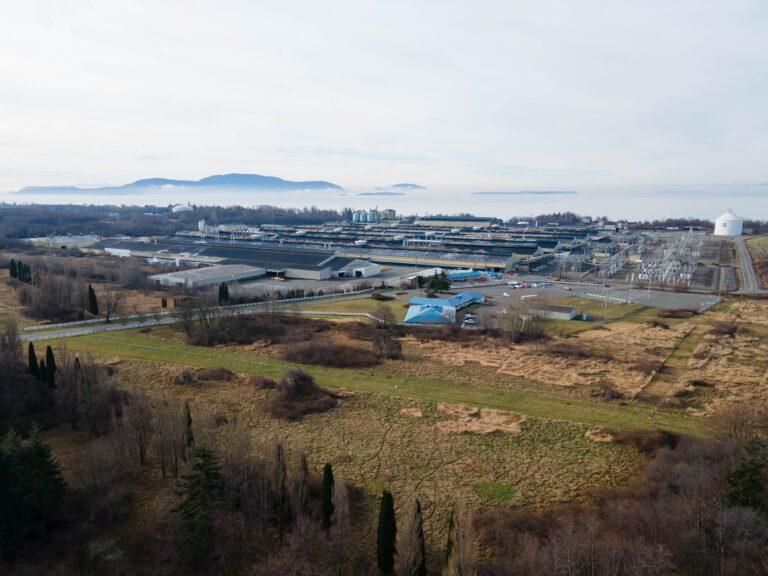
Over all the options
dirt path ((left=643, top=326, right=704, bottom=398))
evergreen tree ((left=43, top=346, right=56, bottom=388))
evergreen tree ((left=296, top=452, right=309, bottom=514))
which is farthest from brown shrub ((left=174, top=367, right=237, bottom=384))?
dirt path ((left=643, top=326, right=704, bottom=398))

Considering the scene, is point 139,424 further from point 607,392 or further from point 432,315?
point 432,315

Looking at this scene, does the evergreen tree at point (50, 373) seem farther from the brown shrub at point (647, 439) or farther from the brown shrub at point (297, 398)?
the brown shrub at point (647, 439)

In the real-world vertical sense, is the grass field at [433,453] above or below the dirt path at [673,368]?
below

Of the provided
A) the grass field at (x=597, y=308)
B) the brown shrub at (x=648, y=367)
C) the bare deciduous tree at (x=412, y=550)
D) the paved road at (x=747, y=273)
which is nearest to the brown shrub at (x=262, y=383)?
the bare deciduous tree at (x=412, y=550)

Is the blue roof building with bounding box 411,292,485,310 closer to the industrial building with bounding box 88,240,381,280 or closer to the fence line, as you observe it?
the fence line

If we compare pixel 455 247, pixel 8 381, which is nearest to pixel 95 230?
pixel 455 247

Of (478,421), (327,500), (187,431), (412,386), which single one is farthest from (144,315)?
(327,500)

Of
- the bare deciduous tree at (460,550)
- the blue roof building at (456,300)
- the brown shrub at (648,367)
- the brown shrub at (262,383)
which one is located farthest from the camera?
the blue roof building at (456,300)
